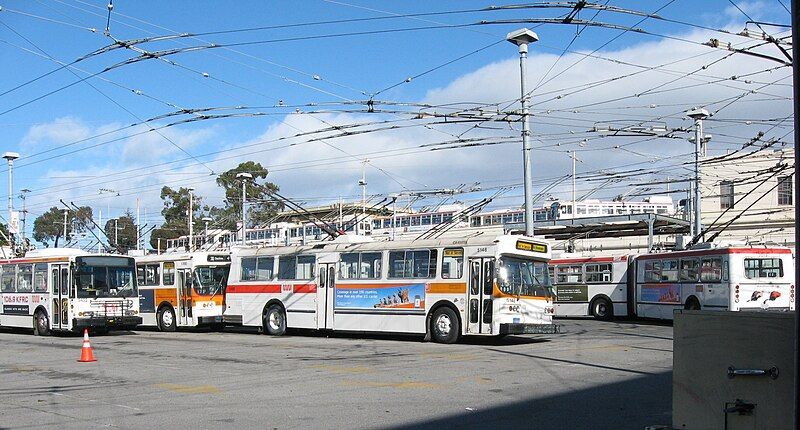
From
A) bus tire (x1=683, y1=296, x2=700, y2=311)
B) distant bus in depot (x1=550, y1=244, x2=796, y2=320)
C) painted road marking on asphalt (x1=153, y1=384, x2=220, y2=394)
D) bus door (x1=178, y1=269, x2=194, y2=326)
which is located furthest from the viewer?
bus door (x1=178, y1=269, x2=194, y2=326)

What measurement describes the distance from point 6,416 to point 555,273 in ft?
91.6

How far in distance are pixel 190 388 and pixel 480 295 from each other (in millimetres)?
9422

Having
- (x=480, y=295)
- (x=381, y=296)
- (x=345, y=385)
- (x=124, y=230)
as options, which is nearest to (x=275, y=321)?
(x=381, y=296)

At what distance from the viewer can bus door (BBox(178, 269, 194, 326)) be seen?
2783 centimetres

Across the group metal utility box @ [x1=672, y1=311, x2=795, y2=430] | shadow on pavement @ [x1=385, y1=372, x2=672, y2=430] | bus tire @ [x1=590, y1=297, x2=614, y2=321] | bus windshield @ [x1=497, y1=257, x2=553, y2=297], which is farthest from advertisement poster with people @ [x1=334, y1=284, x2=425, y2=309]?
metal utility box @ [x1=672, y1=311, x2=795, y2=430]

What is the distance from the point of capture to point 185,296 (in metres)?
28.1

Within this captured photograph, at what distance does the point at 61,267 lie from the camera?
25625 mm

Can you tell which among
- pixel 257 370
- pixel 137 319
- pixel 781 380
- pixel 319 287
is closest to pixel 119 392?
pixel 257 370

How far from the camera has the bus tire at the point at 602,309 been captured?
32.5 m

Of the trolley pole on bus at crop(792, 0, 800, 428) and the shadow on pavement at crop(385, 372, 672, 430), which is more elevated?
the trolley pole on bus at crop(792, 0, 800, 428)

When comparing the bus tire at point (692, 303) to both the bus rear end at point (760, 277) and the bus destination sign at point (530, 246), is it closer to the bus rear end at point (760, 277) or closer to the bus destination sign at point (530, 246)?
the bus rear end at point (760, 277)

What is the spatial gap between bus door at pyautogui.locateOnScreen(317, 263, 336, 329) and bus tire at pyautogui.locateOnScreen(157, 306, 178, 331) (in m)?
7.19

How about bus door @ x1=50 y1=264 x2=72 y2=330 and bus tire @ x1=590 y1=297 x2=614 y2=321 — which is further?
bus tire @ x1=590 y1=297 x2=614 y2=321

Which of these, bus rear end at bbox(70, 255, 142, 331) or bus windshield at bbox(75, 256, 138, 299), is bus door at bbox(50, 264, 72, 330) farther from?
bus windshield at bbox(75, 256, 138, 299)
